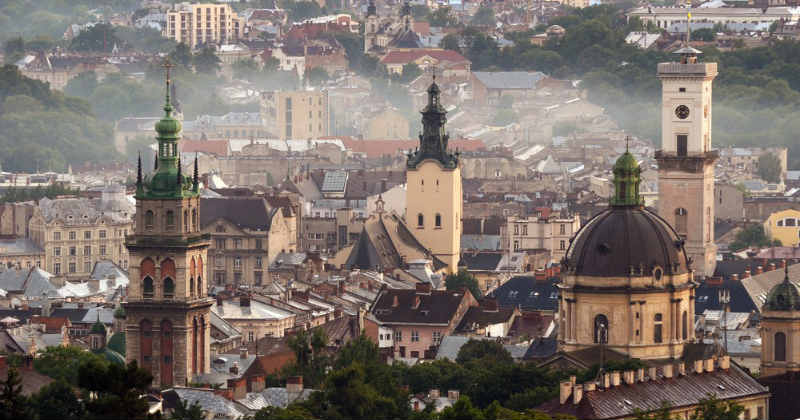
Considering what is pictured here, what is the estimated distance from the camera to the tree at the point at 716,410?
7975cm

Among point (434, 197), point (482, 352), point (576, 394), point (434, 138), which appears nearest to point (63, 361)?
point (482, 352)

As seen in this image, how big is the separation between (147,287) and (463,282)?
3665 cm

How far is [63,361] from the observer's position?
294 ft

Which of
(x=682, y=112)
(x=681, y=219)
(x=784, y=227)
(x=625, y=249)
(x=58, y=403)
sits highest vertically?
(x=682, y=112)

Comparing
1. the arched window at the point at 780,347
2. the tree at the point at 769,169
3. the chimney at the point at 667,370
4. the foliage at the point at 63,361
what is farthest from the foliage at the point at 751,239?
the chimney at the point at 667,370

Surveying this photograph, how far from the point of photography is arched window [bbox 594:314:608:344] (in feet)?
292

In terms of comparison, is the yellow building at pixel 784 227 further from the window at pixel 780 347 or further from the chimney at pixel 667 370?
the chimney at pixel 667 370

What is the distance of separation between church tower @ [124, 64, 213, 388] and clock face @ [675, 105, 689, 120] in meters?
29.2

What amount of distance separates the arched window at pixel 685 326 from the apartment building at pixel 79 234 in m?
64.1

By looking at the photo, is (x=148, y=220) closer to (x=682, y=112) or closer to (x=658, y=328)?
(x=658, y=328)

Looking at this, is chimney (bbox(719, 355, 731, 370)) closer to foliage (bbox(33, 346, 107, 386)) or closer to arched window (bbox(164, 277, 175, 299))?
foliage (bbox(33, 346, 107, 386))

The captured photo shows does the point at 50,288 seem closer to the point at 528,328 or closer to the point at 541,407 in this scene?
the point at 528,328

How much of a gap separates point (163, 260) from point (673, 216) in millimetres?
29115

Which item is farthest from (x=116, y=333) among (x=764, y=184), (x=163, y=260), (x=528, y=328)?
(x=764, y=184)
